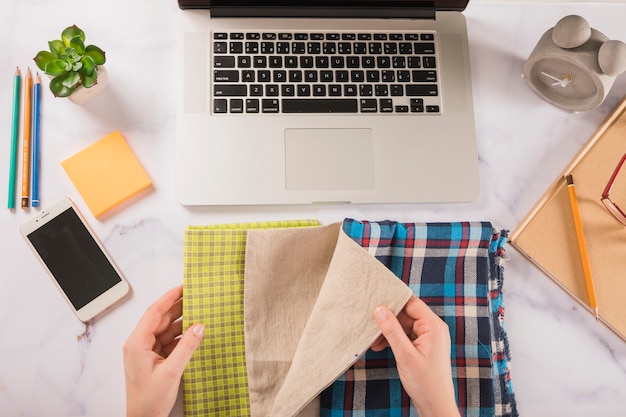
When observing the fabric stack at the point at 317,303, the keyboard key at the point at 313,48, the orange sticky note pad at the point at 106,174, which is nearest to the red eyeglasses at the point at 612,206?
the fabric stack at the point at 317,303

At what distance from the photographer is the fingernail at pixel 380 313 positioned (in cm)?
70

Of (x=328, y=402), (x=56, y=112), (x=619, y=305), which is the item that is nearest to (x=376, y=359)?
(x=328, y=402)

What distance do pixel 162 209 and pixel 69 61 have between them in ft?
0.81

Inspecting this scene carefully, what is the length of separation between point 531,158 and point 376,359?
407 millimetres

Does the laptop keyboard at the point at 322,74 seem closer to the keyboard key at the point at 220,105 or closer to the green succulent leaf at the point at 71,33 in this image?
the keyboard key at the point at 220,105

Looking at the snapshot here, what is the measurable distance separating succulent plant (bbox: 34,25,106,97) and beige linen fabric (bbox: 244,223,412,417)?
13.1 inches

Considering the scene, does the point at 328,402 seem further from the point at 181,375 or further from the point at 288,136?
the point at 288,136

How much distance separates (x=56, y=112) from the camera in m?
0.88

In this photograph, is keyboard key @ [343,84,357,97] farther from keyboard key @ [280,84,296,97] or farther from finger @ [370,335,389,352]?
finger @ [370,335,389,352]

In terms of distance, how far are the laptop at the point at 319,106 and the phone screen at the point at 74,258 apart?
0.15 meters

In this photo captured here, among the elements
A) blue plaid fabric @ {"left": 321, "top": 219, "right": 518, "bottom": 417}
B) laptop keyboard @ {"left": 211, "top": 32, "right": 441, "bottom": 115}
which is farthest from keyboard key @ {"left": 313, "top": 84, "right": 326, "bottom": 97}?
blue plaid fabric @ {"left": 321, "top": 219, "right": 518, "bottom": 417}

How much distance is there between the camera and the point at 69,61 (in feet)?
2.62

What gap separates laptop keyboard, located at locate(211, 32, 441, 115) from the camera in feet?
2.82

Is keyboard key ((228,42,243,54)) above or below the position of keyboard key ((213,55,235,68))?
above
